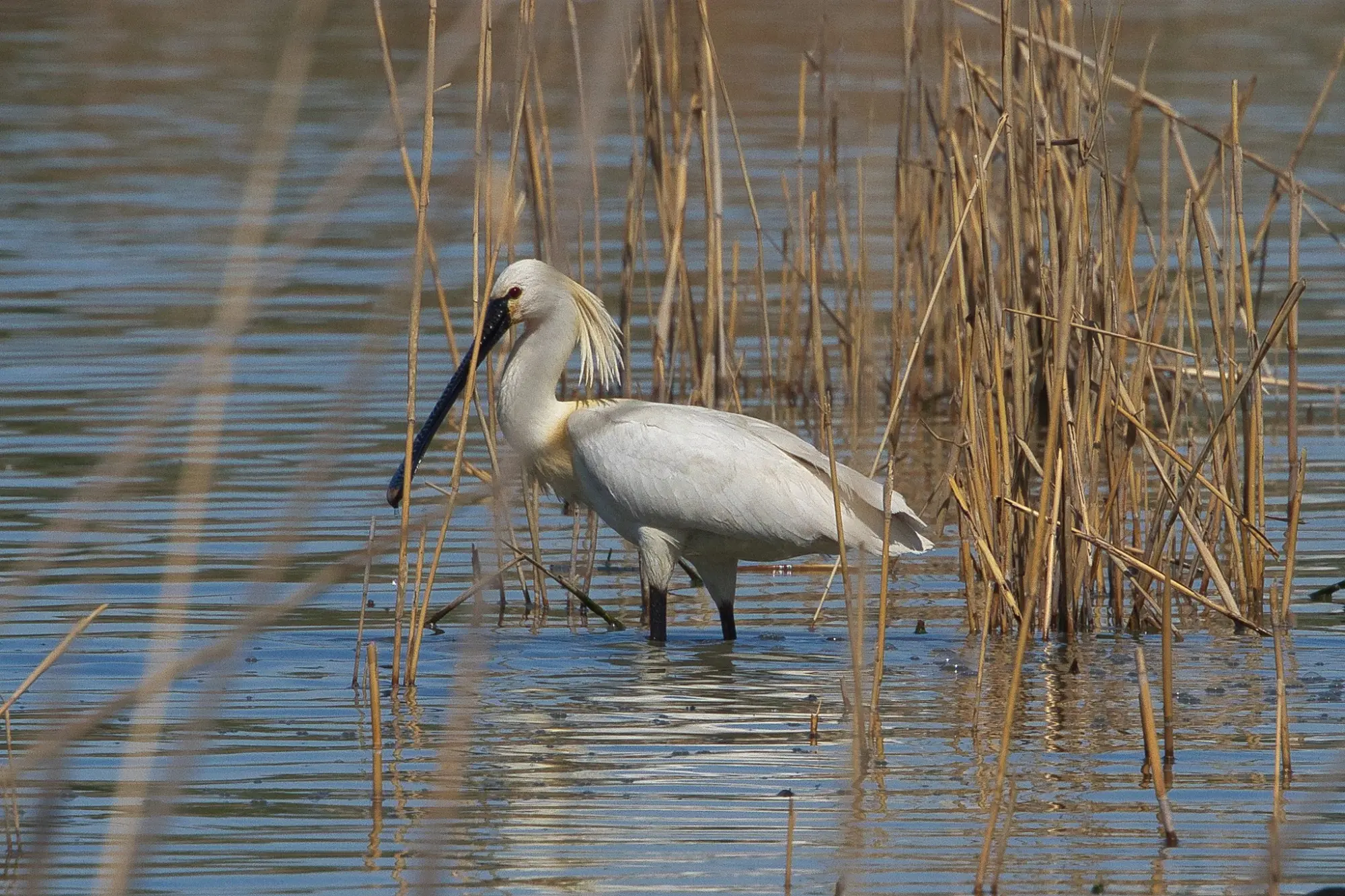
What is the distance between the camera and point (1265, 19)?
27.5 meters

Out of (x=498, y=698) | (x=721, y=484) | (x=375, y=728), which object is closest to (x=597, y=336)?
(x=721, y=484)

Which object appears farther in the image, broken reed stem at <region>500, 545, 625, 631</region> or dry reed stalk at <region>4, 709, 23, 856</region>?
broken reed stem at <region>500, 545, 625, 631</region>

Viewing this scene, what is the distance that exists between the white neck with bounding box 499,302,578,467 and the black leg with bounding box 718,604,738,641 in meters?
0.81

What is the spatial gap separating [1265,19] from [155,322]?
1869 cm

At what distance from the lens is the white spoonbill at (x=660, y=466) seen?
23.2 feet

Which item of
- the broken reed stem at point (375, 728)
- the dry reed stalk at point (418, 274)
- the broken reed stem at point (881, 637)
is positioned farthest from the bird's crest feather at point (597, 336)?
the broken reed stem at point (375, 728)

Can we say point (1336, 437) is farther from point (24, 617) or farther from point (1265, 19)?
point (1265, 19)

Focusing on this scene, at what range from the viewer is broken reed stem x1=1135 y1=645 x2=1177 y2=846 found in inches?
181

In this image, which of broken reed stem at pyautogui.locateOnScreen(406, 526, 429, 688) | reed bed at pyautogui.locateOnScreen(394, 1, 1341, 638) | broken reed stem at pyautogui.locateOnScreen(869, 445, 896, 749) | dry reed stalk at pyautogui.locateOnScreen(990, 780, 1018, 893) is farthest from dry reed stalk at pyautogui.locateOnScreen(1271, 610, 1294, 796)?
broken reed stem at pyautogui.locateOnScreen(406, 526, 429, 688)

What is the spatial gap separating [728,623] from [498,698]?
1116mm

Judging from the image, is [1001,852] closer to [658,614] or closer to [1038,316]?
[1038,316]

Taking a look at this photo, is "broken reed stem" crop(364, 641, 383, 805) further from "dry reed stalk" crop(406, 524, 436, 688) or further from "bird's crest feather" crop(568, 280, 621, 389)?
"bird's crest feather" crop(568, 280, 621, 389)

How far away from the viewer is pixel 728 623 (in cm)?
722

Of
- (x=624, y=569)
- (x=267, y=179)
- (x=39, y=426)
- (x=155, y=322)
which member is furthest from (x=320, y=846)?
(x=155, y=322)
